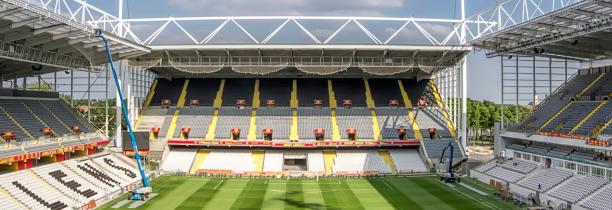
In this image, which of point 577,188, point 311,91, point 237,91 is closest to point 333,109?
point 311,91

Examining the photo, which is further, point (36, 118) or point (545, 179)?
point (36, 118)

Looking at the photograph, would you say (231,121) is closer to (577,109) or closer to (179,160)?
(179,160)

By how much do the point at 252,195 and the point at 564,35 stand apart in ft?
80.2

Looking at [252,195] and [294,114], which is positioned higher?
[294,114]

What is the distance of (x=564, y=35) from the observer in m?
33.6

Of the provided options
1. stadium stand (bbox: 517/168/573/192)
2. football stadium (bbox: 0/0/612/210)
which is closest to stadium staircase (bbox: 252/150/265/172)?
football stadium (bbox: 0/0/612/210)

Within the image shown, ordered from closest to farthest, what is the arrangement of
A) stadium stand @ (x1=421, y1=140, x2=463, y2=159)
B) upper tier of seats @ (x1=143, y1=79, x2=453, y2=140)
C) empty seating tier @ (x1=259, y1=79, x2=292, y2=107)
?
stadium stand @ (x1=421, y1=140, x2=463, y2=159)
upper tier of seats @ (x1=143, y1=79, x2=453, y2=140)
empty seating tier @ (x1=259, y1=79, x2=292, y2=107)

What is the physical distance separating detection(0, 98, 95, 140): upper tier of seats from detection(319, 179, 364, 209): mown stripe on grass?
799 inches

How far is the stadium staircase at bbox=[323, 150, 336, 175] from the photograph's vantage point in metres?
42.6

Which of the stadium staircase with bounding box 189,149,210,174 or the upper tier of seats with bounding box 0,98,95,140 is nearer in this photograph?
the upper tier of seats with bounding box 0,98,95,140

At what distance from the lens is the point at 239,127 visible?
47.0 m

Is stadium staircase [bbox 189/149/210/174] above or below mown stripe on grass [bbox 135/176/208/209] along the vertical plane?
above

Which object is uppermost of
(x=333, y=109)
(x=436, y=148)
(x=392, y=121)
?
(x=333, y=109)

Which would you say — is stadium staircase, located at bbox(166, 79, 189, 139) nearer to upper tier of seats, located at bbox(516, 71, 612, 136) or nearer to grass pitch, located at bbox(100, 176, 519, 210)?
grass pitch, located at bbox(100, 176, 519, 210)
